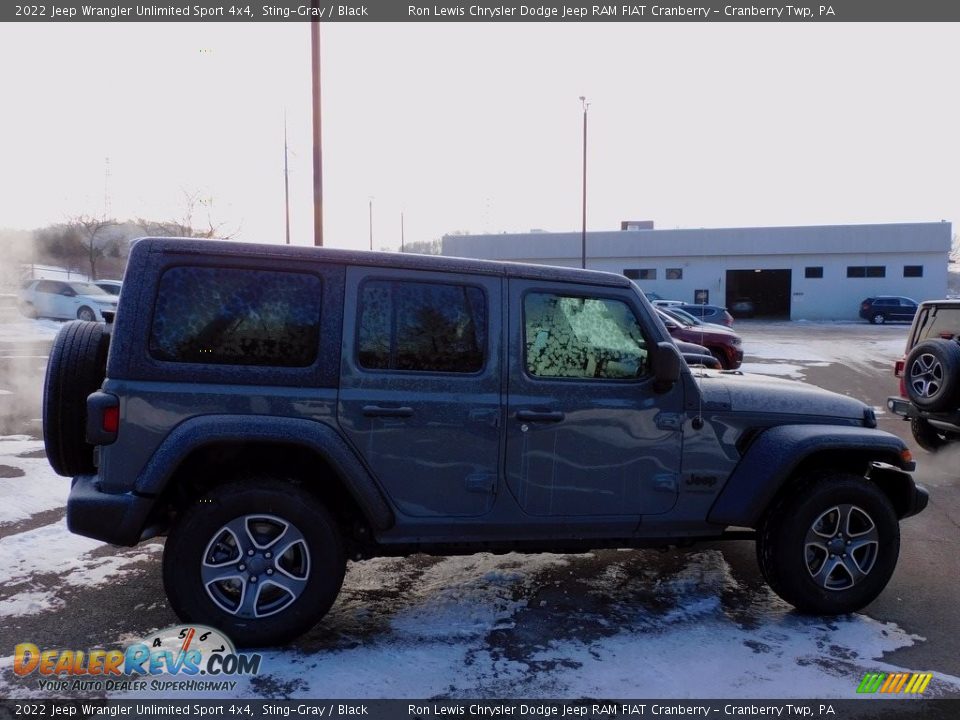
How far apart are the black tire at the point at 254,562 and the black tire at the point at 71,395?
743mm

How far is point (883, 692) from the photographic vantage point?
345 centimetres

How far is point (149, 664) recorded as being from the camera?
140 inches

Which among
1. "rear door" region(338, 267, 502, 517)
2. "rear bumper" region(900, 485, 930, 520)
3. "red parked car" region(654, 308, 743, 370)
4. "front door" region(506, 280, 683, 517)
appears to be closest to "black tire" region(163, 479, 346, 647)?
"rear door" region(338, 267, 502, 517)

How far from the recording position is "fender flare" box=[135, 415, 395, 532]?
3.53 meters

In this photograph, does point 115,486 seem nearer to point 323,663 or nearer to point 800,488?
point 323,663

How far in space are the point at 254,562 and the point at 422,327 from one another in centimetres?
142

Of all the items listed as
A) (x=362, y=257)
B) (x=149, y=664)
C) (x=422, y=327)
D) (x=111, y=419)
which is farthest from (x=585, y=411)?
(x=149, y=664)

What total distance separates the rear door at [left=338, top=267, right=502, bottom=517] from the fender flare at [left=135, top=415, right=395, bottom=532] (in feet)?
0.28

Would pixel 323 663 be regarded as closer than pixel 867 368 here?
Yes

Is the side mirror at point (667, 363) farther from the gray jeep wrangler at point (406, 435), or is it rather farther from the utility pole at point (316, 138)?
the utility pole at point (316, 138)

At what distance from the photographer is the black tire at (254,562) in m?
3.62

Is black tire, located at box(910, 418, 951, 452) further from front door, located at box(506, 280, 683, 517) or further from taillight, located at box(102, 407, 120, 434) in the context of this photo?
taillight, located at box(102, 407, 120, 434)

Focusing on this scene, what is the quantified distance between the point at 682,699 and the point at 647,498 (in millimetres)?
1064

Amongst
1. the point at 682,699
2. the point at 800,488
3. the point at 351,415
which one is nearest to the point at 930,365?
the point at 800,488
